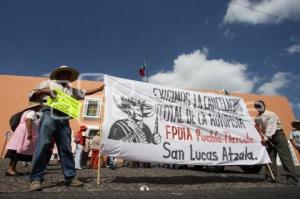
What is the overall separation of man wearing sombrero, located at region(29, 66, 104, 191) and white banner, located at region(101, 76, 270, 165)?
69cm

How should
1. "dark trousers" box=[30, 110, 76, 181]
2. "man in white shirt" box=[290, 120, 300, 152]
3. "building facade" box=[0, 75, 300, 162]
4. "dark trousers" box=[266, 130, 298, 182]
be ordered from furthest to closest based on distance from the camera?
"building facade" box=[0, 75, 300, 162]
"man in white shirt" box=[290, 120, 300, 152]
"dark trousers" box=[266, 130, 298, 182]
"dark trousers" box=[30, 110, 76, 181]

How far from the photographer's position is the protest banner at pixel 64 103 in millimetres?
4152

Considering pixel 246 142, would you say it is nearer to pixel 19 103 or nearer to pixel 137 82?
pixel 137 82

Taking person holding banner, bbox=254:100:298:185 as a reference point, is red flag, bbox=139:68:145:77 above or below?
above

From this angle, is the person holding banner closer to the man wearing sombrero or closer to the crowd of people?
the crowd of people

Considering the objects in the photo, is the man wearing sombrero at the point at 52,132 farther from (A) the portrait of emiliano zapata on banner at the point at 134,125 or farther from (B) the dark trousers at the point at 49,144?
(A) the portrait of emiliano zapata on banner at the point at 134,125

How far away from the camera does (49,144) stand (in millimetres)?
4117

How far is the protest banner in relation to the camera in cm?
415

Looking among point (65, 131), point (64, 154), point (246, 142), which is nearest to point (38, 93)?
point (65, 131)

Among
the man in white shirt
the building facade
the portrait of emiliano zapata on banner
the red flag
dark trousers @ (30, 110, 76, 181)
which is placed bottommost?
dark trousers @ (30, 110, 76, 181)

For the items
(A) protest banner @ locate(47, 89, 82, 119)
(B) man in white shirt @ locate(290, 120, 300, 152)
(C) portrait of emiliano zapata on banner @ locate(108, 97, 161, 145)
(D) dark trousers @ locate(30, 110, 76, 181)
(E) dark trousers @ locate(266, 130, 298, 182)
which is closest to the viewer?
(D) dark trousers @ locate(30, 110, 76, 181)

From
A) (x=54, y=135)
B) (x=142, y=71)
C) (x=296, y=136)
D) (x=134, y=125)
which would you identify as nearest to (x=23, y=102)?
(x=142, y=71)

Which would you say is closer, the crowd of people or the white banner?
the crowd of people

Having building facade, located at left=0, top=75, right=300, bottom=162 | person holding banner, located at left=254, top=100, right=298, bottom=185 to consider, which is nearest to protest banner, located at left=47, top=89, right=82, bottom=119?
person holding banner, located at left=254, top=100, right=298, bottom=185
